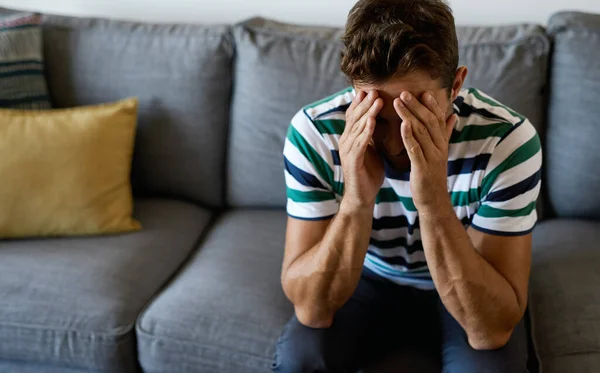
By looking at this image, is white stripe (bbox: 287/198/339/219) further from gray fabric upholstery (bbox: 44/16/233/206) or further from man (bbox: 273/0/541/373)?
gray fabric upholstery (bbox: 44/16/233/206)

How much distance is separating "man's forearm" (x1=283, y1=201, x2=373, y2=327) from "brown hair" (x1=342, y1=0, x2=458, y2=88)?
0.28 meters

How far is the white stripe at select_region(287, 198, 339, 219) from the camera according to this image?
1257mm

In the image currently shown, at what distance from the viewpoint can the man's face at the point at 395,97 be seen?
103 centimetres

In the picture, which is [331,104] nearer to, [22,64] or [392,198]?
[392,198]

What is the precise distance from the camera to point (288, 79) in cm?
172

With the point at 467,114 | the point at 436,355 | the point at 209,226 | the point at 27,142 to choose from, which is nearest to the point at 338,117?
the point at 467,114

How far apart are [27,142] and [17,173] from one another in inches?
3.4

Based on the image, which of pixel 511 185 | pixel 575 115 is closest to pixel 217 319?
pixel 511 185

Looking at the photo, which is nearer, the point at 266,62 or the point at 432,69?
the point at 432,69

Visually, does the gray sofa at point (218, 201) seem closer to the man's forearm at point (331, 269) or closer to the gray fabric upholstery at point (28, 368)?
the gray fabric upholstery at point (28, 368)

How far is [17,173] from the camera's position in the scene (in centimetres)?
163

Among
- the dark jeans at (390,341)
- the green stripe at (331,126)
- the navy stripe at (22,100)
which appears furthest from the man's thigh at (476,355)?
the navy stripe at (22,100)

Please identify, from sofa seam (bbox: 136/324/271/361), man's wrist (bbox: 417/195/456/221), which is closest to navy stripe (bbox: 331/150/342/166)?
man's wrist (bbox: 417/195/456/221)

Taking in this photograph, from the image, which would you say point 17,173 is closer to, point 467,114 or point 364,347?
point 364,347
